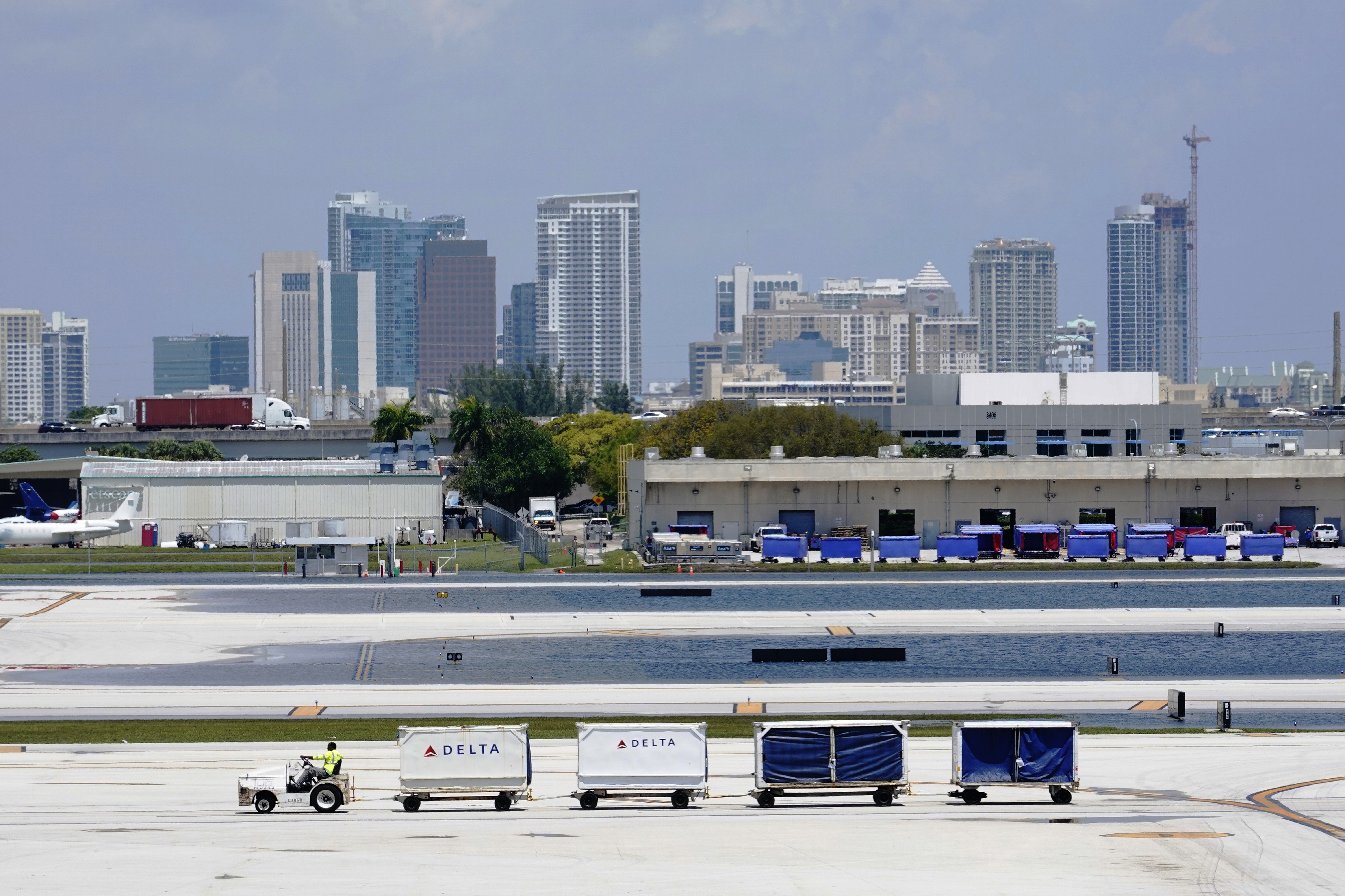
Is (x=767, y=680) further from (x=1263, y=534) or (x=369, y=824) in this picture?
(x=1263, y=534)

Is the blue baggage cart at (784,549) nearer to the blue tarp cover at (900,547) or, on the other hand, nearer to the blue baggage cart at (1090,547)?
the blue tarp cover at (900,547)

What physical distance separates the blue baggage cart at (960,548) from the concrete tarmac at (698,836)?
2084 inches

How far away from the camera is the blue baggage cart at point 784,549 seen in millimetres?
90562

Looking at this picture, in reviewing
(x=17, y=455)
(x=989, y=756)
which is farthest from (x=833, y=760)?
(x=17, y=455)

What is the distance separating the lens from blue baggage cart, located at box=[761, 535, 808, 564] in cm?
9056

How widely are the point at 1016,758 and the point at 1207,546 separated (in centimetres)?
6153

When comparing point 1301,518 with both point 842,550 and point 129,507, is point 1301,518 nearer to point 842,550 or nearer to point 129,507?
point 842,550

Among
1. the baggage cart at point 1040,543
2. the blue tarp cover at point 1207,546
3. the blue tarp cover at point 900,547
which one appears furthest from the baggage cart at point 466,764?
the blue tarp cover at point 1207,546

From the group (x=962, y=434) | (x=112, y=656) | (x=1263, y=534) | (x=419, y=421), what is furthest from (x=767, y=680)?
(x=962, y=434)

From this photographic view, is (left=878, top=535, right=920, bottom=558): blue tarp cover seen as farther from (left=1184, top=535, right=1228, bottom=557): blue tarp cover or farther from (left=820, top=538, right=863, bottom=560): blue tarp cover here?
(left=1184, top=535, right=1228, bottom=557): blue tarp cover

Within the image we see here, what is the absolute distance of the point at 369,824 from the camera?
31.0 meters

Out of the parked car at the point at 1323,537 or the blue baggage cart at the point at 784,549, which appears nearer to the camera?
the blue baggage cart at the point at 784,549

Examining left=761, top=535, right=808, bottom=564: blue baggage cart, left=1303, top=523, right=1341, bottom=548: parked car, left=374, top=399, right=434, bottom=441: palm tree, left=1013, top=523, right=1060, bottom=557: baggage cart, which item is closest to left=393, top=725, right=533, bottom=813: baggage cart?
left=761, top=535, right=808, bottom=564: blue baggage cart

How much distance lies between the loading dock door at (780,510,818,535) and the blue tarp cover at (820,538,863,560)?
5680 mm
